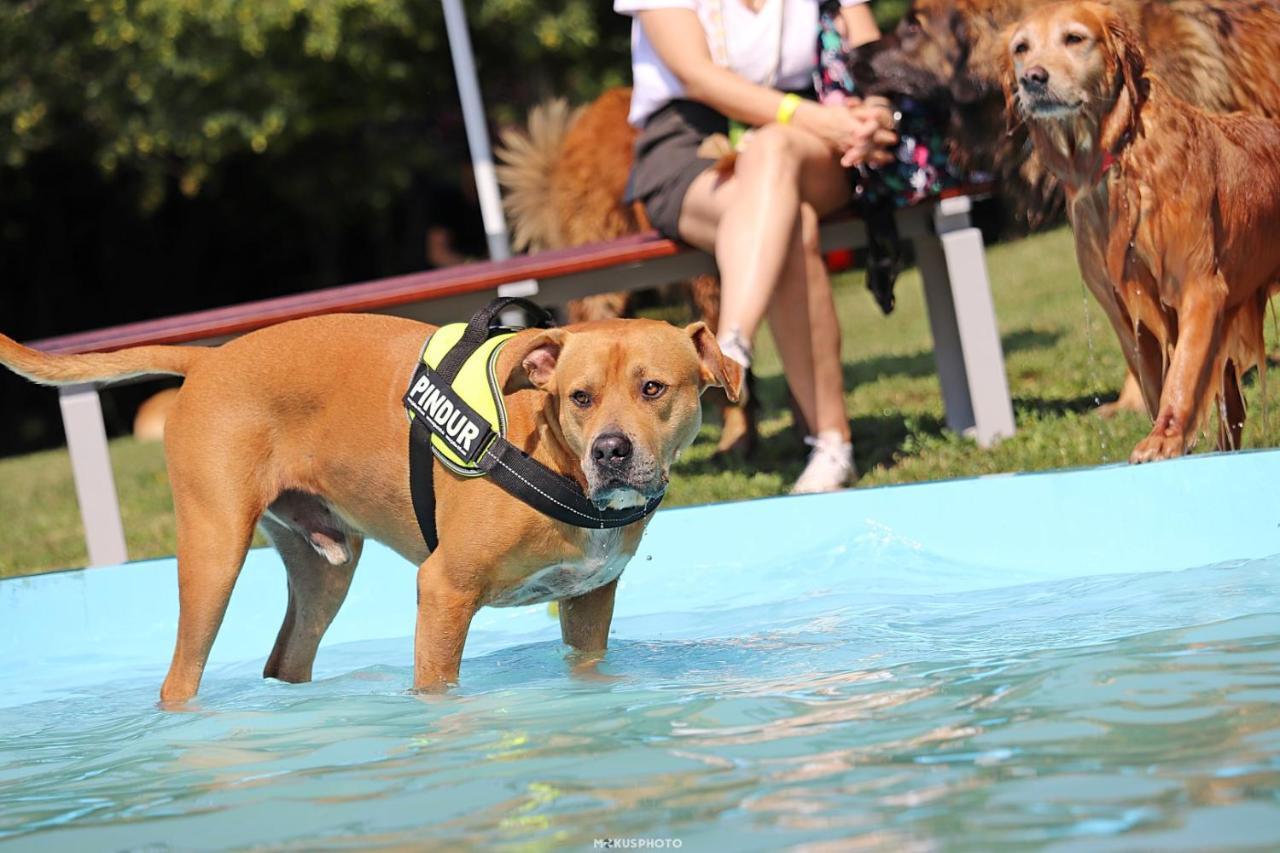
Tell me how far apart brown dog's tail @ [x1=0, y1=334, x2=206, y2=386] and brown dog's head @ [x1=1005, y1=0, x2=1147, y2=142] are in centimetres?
298

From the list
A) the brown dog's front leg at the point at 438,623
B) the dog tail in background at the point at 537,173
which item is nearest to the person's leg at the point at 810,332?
the dog tail in background at the point at 537,173

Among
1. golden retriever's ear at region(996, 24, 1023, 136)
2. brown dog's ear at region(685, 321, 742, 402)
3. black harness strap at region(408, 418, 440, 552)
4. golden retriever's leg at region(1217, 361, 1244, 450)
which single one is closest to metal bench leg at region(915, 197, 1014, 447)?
golden retriever's ear at region(996, 24, 1023, 136)

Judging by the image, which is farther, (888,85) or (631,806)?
(888,85)

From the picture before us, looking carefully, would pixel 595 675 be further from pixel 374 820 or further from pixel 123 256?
pixel 123 256

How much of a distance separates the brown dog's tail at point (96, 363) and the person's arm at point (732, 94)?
2893mm

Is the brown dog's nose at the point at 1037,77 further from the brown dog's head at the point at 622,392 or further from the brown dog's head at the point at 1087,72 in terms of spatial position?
the brown dog's head at the point at 622,392

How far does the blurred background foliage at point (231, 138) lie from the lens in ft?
56.9

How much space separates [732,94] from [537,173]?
2494 mm

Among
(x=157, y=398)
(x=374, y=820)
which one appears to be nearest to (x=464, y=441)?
(x=374, y=820)

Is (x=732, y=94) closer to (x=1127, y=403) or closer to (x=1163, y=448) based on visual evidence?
(x=1127, y=403)

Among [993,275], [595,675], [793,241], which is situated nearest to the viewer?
[595,675]

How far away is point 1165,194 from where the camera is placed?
541 cm

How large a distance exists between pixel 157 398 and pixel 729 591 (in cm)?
1306

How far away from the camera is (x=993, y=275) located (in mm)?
16297
